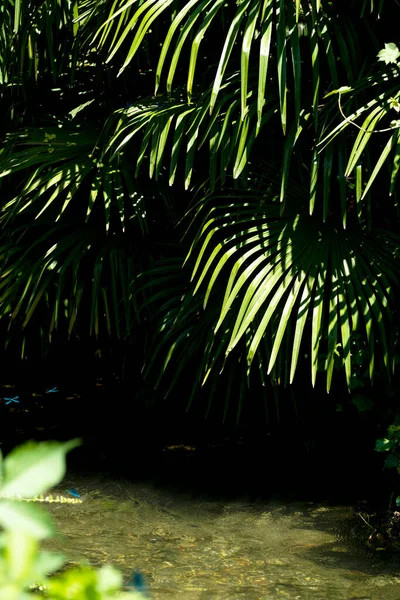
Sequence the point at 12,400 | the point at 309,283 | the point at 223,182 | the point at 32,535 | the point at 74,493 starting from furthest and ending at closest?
the point at 12,400 → the point at 74,493 → the point at 223,182 → the point at 309,283 → the point at 32,535

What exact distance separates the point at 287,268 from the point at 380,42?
35.9 inches

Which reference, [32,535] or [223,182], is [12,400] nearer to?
[223,182]

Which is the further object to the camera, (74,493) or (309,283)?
(74,493)

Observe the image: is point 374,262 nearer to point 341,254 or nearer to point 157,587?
point 341,254

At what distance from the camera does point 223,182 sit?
2.44m

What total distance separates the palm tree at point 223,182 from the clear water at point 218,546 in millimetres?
442

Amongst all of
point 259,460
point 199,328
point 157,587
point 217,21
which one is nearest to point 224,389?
point 259,460

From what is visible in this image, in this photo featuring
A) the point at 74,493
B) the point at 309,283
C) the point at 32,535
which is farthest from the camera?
the point at 74,493

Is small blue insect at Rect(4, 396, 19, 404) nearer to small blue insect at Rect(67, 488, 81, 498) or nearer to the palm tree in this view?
the palm tree

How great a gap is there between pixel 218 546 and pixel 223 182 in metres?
1.07

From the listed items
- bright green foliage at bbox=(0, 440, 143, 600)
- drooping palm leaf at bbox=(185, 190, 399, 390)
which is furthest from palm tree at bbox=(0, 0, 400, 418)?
bright green foliage at bbox=(0, 440, 143, 600)

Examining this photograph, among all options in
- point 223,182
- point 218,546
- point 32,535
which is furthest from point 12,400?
point 32,535

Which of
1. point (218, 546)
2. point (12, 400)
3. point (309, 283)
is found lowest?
point (218, 546)

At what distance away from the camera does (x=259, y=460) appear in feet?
9.81
